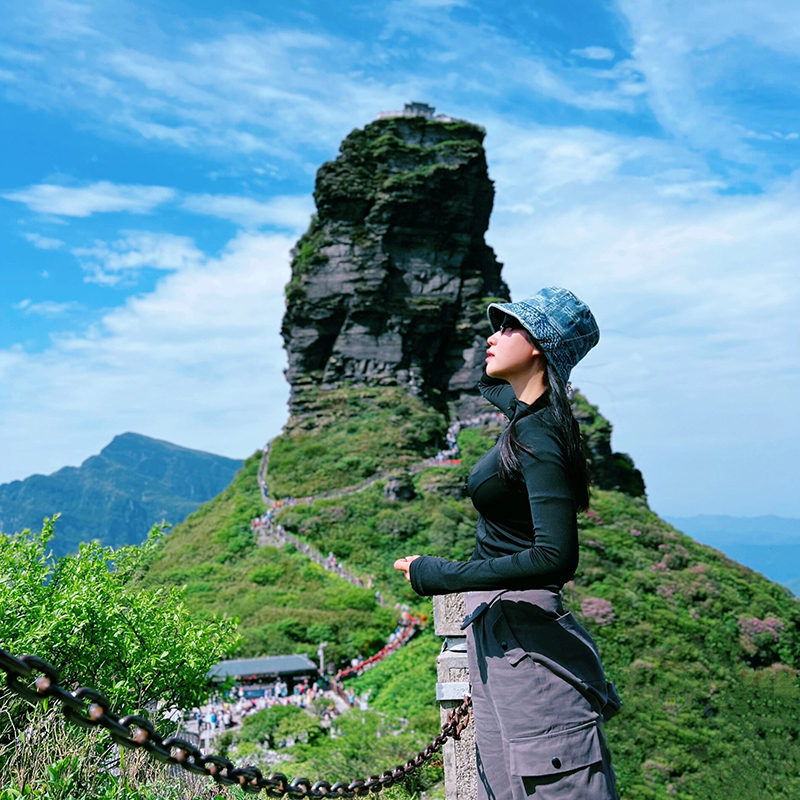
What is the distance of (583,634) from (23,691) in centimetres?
198

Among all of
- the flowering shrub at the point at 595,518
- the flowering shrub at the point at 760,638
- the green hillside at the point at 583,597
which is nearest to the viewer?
the green hillside at the point at 583,597

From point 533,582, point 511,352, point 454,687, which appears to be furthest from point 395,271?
point 533,582

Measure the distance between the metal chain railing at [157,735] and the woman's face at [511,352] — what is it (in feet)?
6.26

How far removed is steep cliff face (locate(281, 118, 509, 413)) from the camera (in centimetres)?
4234

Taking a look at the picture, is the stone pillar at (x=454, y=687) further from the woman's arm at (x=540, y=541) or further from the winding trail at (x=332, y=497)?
the winding trail at (x=332, y=497)

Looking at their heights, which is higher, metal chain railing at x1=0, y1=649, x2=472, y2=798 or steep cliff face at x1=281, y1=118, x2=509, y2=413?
steep cliff face at x1=281, y1=118, x2=509, y2=413

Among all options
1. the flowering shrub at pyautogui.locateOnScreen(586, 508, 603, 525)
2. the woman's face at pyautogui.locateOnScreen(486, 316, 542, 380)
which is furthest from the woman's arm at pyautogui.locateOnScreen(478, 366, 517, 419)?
the flowering shrub at pyautogui.locateOnScreen(586, 508, 603, 525)

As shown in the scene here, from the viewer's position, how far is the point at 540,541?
2605 millimetres

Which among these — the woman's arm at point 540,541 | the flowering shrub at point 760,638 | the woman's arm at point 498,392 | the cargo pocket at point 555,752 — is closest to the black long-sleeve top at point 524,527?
the woman's arm at point 540,541

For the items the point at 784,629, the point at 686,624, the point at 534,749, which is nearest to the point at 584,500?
the point at 534,749

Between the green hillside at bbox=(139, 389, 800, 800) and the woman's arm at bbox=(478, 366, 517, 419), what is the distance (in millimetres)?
11756

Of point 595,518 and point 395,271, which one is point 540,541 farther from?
point 395,271

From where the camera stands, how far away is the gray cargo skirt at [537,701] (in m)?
2.54

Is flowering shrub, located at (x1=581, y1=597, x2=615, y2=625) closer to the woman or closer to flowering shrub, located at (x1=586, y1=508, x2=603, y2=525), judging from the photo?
flowering shrub, located at (x1=586, y1=508, x2=603, y2=525)
